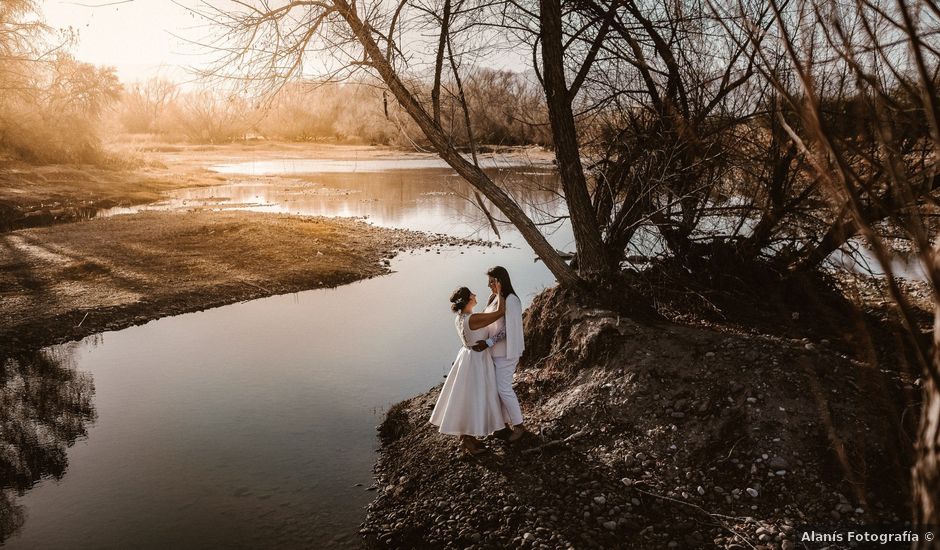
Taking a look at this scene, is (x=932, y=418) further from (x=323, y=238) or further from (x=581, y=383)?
(x=323, y=238)

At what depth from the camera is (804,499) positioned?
18.5ft

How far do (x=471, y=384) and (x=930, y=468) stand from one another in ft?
18.2

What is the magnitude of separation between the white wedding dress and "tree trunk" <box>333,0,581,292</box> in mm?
2216

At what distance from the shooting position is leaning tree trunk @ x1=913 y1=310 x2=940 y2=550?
1.59m

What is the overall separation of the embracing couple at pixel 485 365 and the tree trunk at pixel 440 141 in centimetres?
195

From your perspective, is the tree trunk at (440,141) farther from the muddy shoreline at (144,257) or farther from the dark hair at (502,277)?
the dark hair at (502,277)

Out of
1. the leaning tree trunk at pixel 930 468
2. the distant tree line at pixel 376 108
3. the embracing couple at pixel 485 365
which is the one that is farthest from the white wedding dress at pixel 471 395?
the leaning tree trunk at pixel 930 468

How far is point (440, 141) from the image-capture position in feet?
28.3

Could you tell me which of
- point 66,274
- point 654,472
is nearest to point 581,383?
point 654,472

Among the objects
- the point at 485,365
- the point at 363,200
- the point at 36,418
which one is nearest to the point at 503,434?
the point at 485,365

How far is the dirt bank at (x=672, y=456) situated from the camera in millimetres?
5637

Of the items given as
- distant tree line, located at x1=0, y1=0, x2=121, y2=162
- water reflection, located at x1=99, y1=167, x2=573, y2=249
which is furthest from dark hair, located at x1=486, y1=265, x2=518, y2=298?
distant tree line, located at x1=0, y1=0, x2=121, y2=162

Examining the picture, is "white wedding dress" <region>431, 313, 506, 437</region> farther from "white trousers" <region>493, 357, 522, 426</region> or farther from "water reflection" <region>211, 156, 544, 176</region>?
"water reflection" <region>211, 156, 544, 176</region>

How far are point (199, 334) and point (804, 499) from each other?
1226 cm
